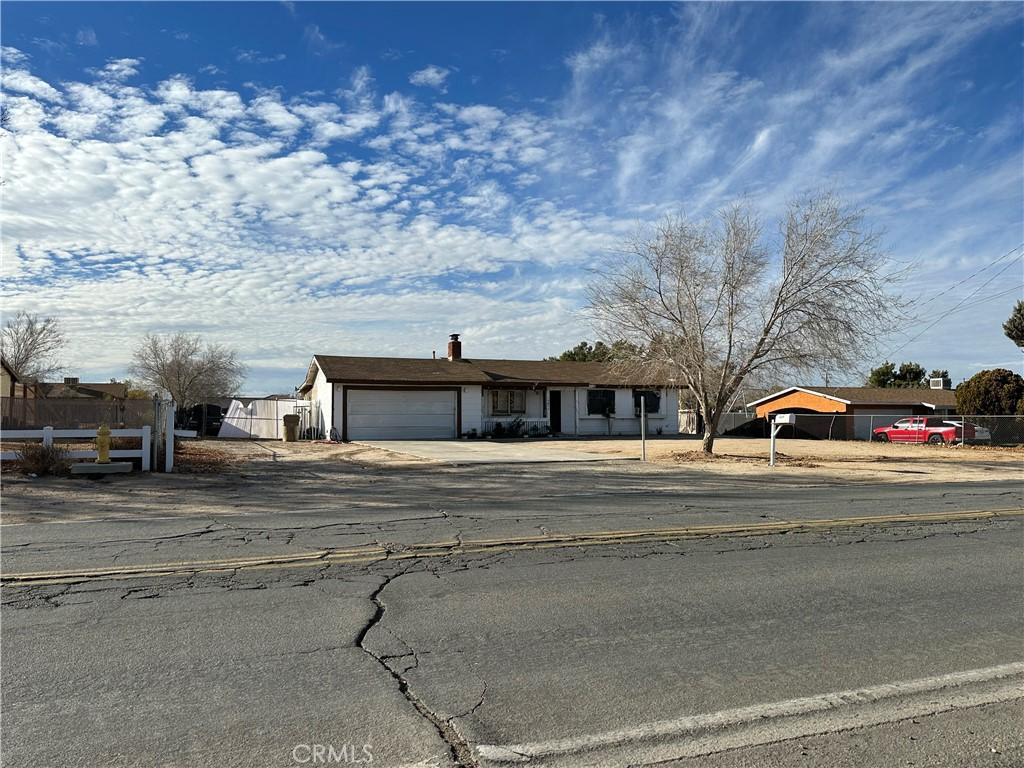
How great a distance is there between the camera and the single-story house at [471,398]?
106 ft

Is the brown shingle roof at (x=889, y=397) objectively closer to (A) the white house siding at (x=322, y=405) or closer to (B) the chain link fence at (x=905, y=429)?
(B) the chain link fence at (x=905, y=429)

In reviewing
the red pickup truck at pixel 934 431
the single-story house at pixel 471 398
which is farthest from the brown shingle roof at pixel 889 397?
the single-story house at pixel 471 398

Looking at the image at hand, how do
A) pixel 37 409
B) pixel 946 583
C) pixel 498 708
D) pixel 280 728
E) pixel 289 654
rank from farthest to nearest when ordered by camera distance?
pixel 37 409 < pixel 946 583 < pixel 289 654 < pixel 498 708 < pixel 280 728

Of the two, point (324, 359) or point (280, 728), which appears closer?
point (280, 728)

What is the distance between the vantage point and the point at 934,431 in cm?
3772

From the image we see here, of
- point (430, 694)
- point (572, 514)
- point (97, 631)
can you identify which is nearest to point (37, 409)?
point (572, 514)

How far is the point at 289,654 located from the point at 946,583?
5.97m

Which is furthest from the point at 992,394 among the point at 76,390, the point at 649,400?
the point at 76,390

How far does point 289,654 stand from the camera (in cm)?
505

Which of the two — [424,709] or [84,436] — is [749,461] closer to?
[84,436]

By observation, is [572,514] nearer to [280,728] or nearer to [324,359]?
[280,728]

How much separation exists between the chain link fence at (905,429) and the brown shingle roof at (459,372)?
1017 cm

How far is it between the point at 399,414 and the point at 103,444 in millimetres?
18068

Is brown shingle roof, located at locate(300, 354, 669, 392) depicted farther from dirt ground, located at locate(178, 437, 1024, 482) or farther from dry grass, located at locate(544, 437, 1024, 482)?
dry grass, located at locate(544, 437, 1024, 482)
